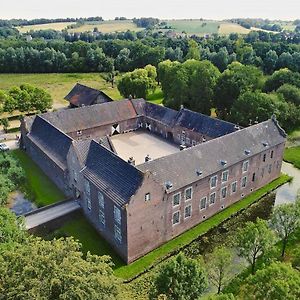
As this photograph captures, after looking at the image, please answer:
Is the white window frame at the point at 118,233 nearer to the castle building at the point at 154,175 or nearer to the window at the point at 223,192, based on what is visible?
the castle building at the point at 154,175

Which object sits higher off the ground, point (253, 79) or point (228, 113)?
point (253, 79)

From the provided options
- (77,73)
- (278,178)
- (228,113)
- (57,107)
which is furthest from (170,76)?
(77,73)

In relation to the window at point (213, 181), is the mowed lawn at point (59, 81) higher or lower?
lower

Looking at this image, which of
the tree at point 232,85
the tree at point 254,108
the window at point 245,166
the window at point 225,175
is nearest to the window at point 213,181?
the window at point 225,175

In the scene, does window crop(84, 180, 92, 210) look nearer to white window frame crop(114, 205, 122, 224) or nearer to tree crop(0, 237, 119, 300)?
white window frame crop(114, 205, 122, 224)

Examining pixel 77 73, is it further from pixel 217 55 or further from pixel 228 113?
pixel 228 113
